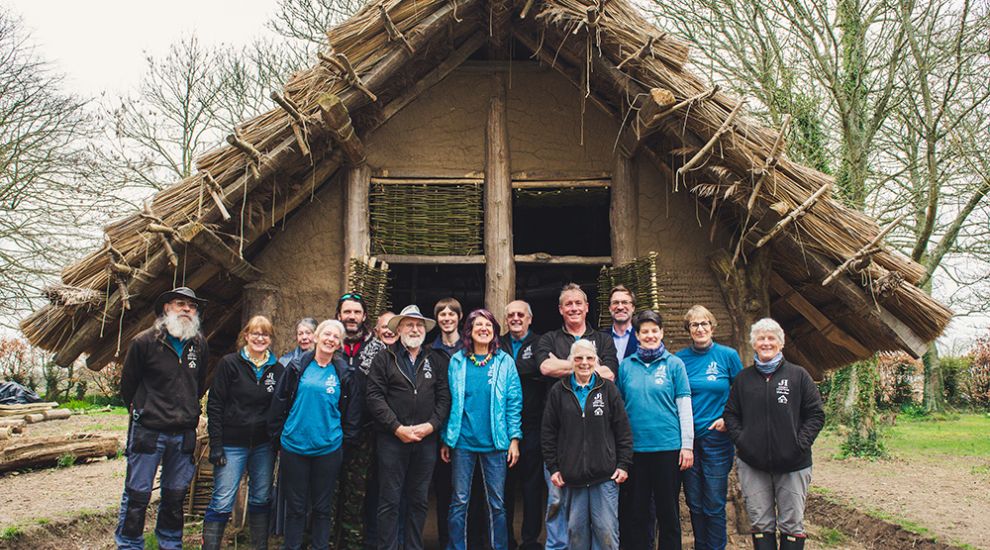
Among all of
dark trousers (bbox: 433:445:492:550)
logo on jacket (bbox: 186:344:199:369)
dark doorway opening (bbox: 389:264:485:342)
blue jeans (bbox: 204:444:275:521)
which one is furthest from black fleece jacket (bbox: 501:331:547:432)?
dark doorway opening (bbox: 389:264:485:342)

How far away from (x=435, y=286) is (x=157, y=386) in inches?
192

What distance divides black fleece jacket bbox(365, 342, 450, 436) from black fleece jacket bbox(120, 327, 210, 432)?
1.11 meters

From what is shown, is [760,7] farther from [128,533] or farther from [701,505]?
[128,533]

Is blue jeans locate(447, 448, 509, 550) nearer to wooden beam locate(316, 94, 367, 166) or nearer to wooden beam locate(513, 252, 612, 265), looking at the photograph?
wooden beam locate(513, 252, 612, 265)

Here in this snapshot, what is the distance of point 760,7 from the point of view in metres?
10.6

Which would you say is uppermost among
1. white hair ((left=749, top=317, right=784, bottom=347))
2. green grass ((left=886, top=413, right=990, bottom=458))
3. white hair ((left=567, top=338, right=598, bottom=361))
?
white hair ((left=749, top=317, right=784, bottom=347))

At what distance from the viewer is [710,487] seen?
439 cm

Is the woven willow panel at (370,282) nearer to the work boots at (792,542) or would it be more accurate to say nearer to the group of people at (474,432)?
the group of people at (474,432)

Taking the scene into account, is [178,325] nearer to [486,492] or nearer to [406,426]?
[406,426]

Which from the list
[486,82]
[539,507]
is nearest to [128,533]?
[539,507]

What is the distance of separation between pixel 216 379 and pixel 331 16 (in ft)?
37.8

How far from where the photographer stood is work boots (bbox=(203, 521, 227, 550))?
14.2 feet

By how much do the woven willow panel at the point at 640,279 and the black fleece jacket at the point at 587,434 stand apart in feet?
4.08

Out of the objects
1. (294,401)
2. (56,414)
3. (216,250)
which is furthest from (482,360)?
(56,414)
